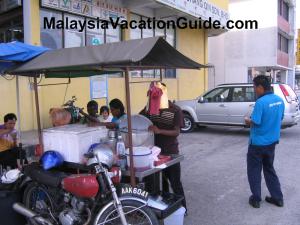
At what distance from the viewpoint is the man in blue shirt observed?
4676 mm

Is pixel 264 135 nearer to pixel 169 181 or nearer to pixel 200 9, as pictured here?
pixel 169 181

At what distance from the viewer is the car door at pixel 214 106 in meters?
11.5

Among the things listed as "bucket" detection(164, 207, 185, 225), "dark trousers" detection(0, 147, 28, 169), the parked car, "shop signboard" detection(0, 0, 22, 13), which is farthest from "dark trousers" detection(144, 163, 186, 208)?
"shop signboard" detection(0, 0, 22, 13)

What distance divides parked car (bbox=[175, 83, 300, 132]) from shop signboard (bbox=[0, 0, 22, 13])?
6115 millimetres

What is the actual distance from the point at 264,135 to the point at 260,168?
19.2 inches

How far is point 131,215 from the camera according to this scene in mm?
3523

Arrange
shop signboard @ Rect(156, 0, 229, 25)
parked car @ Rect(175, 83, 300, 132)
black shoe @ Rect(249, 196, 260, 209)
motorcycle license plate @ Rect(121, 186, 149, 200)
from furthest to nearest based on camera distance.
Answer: shop signboard @ Rect(156, 0, 229, 25) → parked car @ Rect(175, 83, 300, 132) → black shoe @ Rect(249, 196, 260, 209) → motorcycle license plate @ Rect(121, 186, 149, 200)

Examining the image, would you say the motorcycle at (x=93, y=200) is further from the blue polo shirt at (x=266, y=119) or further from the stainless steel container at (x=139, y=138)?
the blue polo shirt at (x=266, y=119)

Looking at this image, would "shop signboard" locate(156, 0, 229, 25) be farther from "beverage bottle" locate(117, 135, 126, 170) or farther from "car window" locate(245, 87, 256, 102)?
"beverage bottle" locate(117, 135, 126, 170)

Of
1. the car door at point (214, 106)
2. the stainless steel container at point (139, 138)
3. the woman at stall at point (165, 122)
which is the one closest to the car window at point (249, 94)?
the car door at point (214, 106)

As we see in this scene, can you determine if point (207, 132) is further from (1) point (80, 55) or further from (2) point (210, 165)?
(1) point (80, 55)

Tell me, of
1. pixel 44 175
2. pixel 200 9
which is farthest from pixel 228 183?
pixel 200 9

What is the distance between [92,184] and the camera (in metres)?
3.40

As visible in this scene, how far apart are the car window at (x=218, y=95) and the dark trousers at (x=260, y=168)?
6.62 meters
